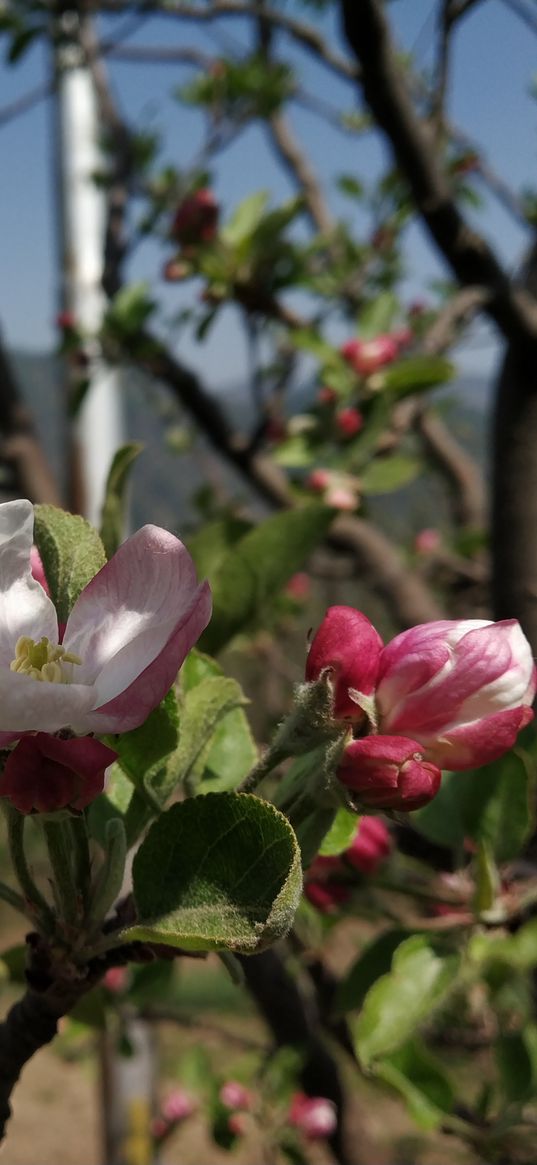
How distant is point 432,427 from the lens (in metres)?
3.03

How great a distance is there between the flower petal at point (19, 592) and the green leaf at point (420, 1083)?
543mm

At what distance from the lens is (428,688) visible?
18.0 inches

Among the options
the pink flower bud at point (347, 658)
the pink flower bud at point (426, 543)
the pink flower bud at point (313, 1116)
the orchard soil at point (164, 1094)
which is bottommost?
the orchard soil at point (164, 1094)

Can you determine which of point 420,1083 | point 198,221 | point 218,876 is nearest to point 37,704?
point 218,876

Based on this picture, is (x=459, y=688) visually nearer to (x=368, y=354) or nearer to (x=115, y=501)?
(x=115, y=501)

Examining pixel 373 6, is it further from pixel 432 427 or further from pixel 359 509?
pixel 432 427

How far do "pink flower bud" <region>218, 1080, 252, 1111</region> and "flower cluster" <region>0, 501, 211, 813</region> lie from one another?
1624mm

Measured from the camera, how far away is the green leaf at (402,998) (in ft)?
2.24

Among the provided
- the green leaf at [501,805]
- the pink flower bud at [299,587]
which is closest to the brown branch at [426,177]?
the green leaf at [501,805]

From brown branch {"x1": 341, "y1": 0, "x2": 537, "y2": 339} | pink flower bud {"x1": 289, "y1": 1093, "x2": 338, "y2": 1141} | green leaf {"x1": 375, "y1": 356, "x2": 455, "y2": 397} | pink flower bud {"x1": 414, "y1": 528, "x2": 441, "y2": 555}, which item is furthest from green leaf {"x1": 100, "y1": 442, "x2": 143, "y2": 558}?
pink flower bud {"x1": 414, "y1": 528, "x2": 441, "y2": 555}

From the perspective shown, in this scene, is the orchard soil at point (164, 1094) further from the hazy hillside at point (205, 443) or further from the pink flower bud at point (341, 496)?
the pink flower bud at point (341, 496)

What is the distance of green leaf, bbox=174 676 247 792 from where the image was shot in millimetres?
500

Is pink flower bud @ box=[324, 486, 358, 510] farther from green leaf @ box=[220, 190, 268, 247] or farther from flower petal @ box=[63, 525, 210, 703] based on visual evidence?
flower petal @ box=[63, 525, 210, 703]

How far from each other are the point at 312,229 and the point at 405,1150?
3056mm
